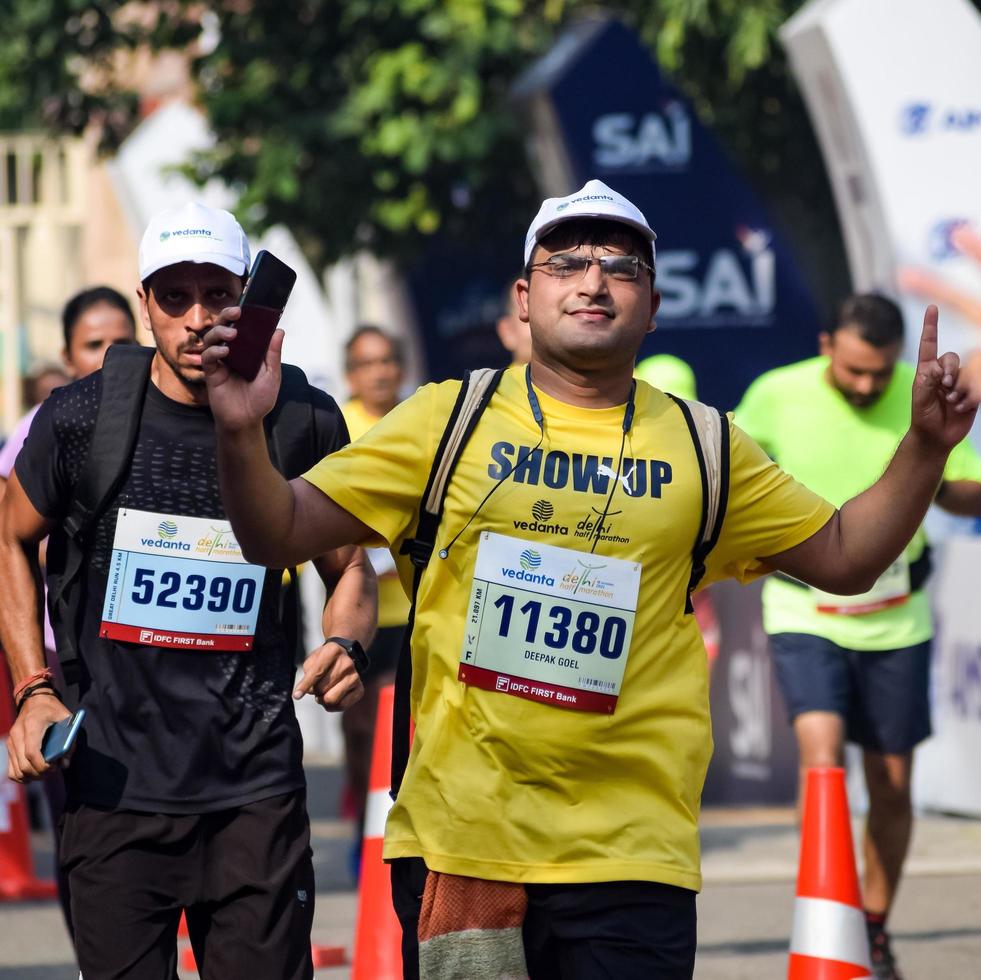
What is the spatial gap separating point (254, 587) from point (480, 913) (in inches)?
42.5

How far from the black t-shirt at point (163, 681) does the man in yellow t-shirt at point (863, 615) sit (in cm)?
291

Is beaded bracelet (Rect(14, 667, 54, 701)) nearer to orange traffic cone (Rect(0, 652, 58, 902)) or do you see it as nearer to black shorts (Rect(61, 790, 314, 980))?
black shorts (Rect(61, 790, 314, 980))

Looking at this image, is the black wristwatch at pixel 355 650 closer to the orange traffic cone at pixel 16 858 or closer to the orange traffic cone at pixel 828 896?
the orange traffic cone at pixel 828 896

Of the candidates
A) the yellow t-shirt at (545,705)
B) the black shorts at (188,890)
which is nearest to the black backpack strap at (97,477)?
the black shorts at (188,890)

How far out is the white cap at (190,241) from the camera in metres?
4.55

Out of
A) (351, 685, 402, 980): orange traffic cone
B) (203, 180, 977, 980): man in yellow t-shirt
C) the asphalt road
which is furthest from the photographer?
the asphalt road

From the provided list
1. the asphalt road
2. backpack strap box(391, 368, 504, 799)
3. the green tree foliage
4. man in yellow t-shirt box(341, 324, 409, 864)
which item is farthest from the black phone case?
the green tree foliage

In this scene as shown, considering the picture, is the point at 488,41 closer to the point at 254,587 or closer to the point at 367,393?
the point at 367,393

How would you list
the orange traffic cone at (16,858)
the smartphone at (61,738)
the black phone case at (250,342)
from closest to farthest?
1. the black phone case at (250,342)
2. the smartphone at (61,738)
3. the orange traffic cone at (16,858)

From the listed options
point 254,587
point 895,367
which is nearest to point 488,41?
point 895,367

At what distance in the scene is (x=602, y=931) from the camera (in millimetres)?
3807

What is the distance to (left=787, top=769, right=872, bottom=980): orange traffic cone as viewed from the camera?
5895 millimetres

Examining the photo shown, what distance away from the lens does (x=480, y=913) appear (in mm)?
3793

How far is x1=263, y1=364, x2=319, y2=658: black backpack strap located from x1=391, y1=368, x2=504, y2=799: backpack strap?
2.32 ft
